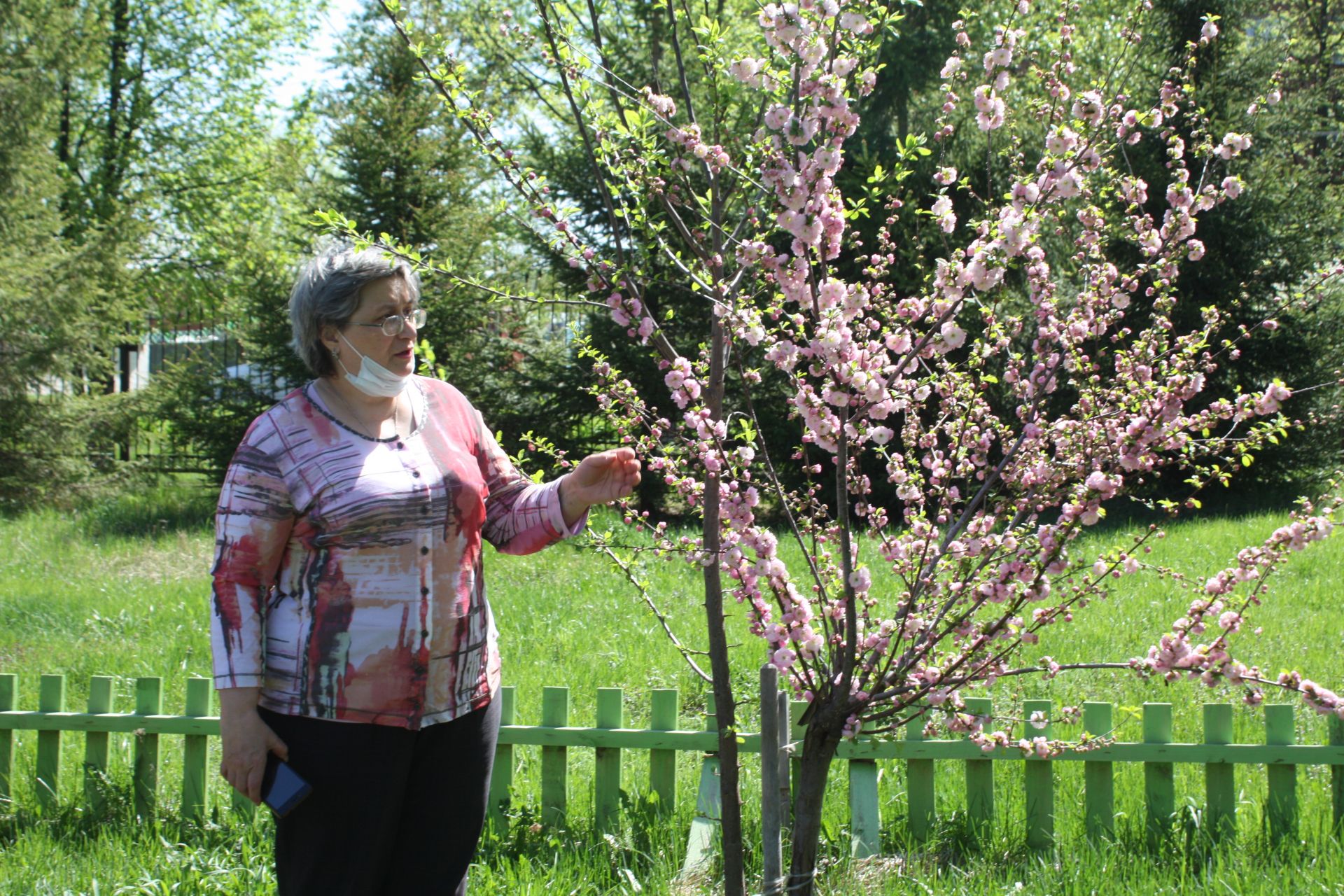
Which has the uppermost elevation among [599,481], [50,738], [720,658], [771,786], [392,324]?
[392,324]

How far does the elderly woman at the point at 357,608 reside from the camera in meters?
2.10

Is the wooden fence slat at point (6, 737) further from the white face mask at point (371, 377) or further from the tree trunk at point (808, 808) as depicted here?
the tree trunk at point (808, 808)

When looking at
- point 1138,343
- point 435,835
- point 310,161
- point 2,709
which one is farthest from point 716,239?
point 310,161

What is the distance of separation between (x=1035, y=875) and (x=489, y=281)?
9.79m

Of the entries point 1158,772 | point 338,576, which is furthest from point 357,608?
point 1158,772

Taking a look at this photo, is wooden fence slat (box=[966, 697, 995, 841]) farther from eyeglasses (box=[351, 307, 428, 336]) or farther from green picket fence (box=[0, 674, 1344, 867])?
→ eyeglasses (box=[351, 307, 428, 336])

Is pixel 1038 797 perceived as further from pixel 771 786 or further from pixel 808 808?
pixel 771 786

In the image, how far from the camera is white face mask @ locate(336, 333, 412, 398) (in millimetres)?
2234

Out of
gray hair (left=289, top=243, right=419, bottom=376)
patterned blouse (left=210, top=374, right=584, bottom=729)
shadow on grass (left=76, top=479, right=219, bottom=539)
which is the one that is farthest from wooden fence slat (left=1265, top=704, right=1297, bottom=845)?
shadow on grass (left=76, top=479, right=219, bottom=539)

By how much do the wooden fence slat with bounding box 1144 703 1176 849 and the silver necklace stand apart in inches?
94.2

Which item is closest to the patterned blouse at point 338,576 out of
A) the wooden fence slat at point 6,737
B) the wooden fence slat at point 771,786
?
the wooden fence slat at point 771,786

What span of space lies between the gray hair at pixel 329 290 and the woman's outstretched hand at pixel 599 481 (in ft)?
1.84

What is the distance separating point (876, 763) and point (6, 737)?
3.17m

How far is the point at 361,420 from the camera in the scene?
227 centimetres
